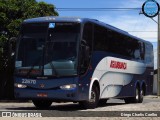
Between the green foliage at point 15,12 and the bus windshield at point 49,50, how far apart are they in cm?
1217

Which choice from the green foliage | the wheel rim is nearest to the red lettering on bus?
the wheel rim

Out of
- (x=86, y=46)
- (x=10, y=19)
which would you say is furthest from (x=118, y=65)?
(x=10, y=19)

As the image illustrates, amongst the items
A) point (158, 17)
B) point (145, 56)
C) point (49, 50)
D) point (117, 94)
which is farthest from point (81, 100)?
point (158, 17)

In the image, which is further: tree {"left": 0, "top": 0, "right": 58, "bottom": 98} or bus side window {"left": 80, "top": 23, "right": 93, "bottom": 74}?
tree {"left": 0, "top": 0, "right": 58, "bottom": 98}

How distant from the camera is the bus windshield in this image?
59.3 feet

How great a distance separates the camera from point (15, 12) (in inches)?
1266

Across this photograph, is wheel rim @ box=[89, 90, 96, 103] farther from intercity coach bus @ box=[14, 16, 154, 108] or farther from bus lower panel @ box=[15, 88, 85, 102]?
bus lower panel @ box=[15, 88, 85, 102]

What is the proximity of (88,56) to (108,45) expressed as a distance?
9.38ft

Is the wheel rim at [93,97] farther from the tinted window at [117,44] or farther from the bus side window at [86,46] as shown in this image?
the tinted window at [117,44]

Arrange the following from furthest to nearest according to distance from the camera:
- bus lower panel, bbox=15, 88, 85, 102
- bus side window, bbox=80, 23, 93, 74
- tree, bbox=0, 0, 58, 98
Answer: tree, bbox=0, 0, 58, 98 < bus side window, bbox=80, 23, 93, 74 < bus lower panel, bbox=15, 88, 85, 102

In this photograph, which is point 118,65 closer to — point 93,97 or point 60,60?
point 93,97

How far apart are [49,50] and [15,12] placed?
14475 millimetres

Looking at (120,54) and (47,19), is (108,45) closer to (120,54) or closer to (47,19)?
(120,54)

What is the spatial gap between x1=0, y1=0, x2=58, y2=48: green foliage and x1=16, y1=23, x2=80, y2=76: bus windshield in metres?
12.2
